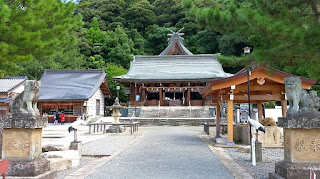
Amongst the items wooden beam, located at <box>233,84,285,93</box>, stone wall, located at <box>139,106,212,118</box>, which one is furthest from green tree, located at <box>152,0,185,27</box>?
wooden beam, located at <box>233,84,285,93</box>

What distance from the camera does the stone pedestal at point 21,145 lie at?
4746mm

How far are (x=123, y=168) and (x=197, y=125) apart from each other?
17.3 m

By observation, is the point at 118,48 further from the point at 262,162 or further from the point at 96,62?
the point at 262,162

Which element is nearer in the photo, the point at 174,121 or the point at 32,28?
the point at 32,28

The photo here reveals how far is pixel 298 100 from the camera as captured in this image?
465 centimetres

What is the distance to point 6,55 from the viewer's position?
21.2 ft

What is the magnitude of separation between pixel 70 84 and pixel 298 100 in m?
27.5

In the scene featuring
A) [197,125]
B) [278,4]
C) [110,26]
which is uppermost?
[110,26]

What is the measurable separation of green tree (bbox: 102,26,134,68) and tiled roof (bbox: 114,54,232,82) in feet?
28.3

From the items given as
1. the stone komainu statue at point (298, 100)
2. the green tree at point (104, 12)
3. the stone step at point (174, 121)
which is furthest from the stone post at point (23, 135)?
the green tree at point (104, 12)

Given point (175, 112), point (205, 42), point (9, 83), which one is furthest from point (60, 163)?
point (205, 42)

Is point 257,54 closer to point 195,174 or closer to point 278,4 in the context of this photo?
point 278,4

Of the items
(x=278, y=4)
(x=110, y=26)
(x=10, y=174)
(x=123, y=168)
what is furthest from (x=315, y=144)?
(x=110, y=26)

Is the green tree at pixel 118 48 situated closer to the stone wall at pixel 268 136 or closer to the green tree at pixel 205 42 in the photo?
the green tree at pixel 205 42
